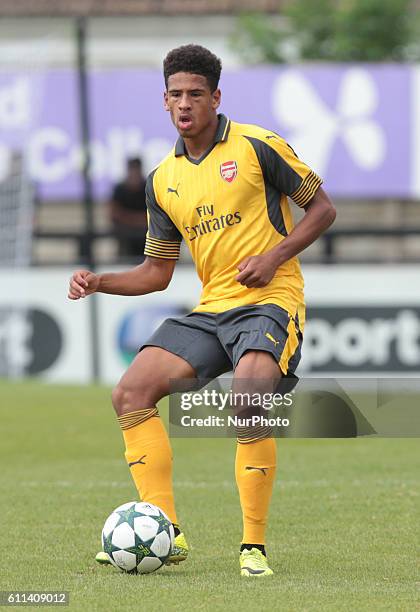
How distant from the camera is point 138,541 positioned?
6250 mm

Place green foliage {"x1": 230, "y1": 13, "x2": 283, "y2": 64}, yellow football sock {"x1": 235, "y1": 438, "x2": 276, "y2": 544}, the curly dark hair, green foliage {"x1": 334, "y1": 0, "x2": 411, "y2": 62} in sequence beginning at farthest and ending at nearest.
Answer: green foliage {"x1": 230, "y1": 13, "x2": 283, "y2": 64}
green foliage {"x1": 334, "y1": 0, "x2": 411, "y2": 62}
the curly dark hair
yellow football sock {"x1": 235, "y1": 438, "x2": 276, "y2": 544}

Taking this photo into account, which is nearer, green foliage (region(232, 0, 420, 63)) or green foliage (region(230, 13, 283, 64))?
green foliage (region(232, 0, 420, 63))

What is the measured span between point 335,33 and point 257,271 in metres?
25.3

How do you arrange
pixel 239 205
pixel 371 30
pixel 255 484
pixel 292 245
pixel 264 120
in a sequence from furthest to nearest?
pixel 371 30, pixel 264 120, pixel 239 205, pixel 292 245, pixel 255 484

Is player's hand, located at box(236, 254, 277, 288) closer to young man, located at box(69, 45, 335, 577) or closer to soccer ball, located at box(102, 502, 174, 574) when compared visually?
young man, located at box(69, 45, 335, 577)

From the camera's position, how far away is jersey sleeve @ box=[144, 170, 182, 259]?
7020mm

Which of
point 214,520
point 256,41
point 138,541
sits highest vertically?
point 256,41

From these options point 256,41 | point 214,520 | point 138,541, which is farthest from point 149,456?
point 256,41

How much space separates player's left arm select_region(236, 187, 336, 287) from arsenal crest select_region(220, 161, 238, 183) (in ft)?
1.23

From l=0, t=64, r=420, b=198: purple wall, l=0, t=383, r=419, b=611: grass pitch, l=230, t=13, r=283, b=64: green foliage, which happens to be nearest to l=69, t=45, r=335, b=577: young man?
l=0, t=383, r=419, b=611: grass pitch

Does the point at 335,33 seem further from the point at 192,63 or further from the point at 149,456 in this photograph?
the point at 149,456

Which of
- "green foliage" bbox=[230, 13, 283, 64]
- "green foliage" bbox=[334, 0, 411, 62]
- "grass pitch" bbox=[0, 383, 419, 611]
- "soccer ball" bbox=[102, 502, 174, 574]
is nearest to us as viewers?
"grass pitch" bbox=[0, 383, 419, 611]

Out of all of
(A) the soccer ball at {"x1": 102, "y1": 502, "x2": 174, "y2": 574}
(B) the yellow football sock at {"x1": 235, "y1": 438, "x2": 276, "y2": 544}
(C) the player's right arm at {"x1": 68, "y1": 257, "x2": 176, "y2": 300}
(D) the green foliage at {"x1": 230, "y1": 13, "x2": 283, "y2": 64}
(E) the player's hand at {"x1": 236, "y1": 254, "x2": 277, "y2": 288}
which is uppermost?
(D) the green foliage at {"x1": 230, "y1": 13, "x2": 283, "y2": 64}

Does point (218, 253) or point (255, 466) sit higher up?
point (218, 253)
